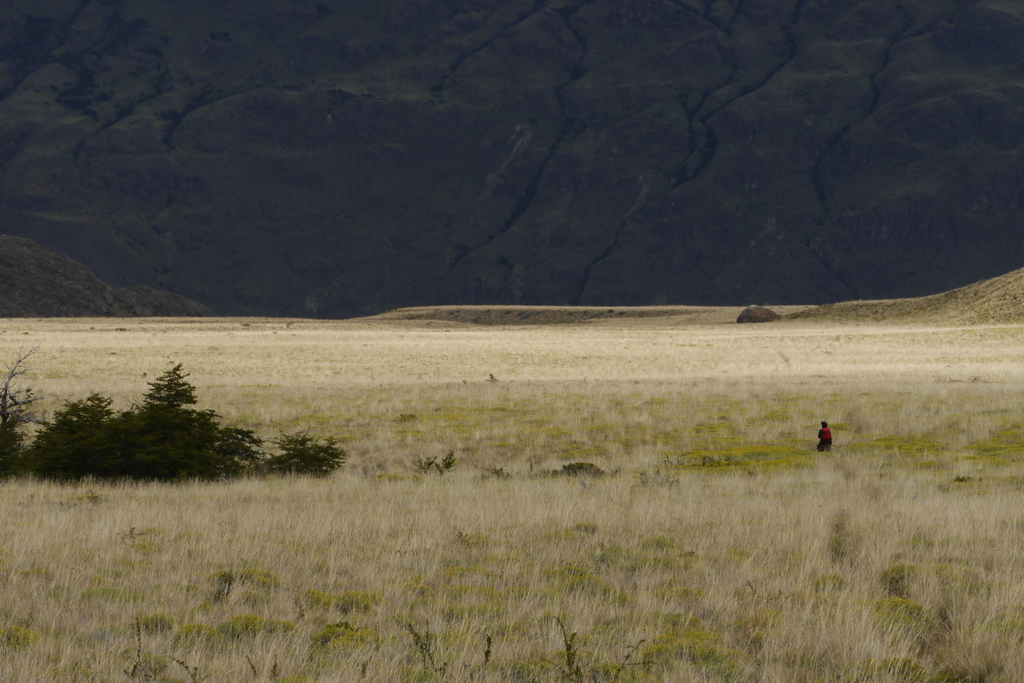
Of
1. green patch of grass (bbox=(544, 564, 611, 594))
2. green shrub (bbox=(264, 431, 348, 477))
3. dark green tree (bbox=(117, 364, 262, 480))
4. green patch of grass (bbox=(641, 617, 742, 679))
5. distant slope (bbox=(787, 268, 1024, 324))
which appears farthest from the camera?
distant slope (bbox=(787, 268, 1024, 324))

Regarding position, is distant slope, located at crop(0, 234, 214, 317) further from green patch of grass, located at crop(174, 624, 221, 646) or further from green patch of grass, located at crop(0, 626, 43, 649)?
green patch of grass, located at crop(174, 624, 221, 646)

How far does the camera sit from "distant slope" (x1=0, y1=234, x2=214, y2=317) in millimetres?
111938

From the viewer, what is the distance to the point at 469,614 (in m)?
6.78

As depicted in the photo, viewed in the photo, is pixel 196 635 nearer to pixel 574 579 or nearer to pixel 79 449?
pixel 574 579

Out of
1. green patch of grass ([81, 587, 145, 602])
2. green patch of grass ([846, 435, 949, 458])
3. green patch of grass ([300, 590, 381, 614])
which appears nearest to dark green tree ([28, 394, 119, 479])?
green patch of grass ([81, 587, 145, 602])

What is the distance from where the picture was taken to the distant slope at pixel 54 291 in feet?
367

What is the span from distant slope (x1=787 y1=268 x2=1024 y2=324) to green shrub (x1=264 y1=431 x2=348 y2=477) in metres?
65.3

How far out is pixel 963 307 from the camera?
81.0m

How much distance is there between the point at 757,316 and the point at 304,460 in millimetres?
92239

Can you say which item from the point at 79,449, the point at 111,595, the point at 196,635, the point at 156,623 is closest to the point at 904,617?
the point at 196,635

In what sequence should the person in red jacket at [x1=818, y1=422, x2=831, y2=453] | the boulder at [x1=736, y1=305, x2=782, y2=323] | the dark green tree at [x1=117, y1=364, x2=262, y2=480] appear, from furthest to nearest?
the boulder at [x1=736, y1=305, x2=782, y2=323] < the person in red jacket at [x1=818, y1=422, x2=831, y2=453] < the dark green tree at [x1=117, y1=364, x2=262, y2=480]

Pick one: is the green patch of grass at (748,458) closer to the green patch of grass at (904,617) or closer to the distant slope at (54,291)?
the green patch of grass at (904,617)

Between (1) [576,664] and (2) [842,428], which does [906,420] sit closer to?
(2) [842,428]

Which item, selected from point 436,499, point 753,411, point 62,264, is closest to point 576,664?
point 436,499
